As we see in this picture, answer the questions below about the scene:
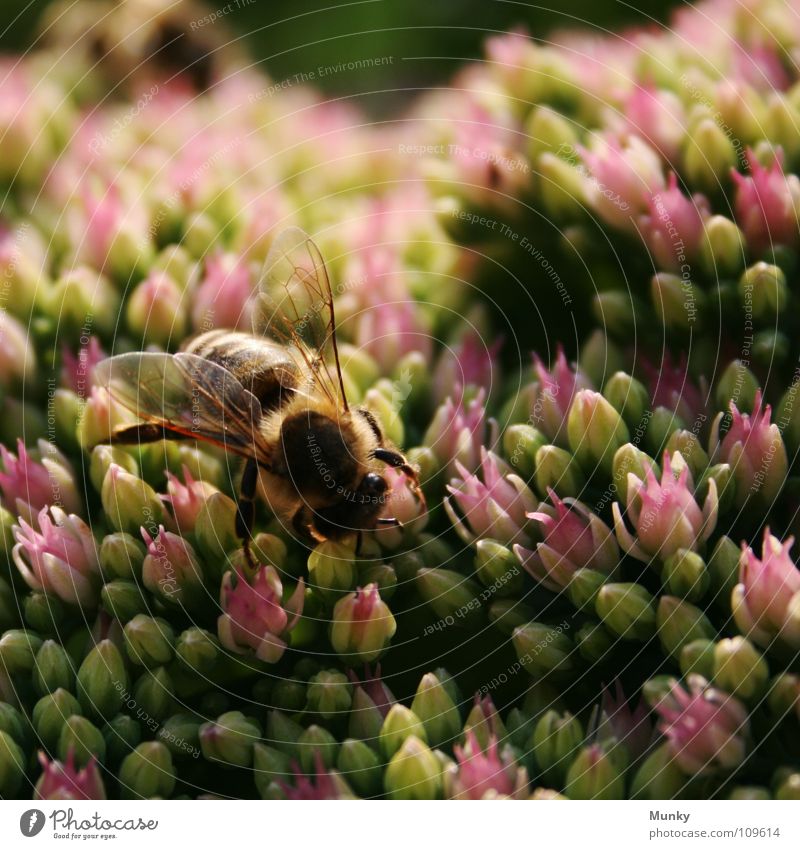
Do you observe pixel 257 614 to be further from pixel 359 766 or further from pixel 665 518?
pixel 665 518

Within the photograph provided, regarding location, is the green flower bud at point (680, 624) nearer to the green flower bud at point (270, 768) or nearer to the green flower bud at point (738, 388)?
the green flower bud at point (738, 388)

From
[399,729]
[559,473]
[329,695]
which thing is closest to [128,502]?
[329,695]

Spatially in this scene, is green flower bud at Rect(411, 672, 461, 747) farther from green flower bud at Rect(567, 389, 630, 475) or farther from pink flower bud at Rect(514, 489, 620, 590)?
green flower bud at Rect(567, 389, 630, 475)

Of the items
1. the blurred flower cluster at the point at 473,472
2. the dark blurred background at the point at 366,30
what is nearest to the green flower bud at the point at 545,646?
the blurred flower cluster at the point at 473,472

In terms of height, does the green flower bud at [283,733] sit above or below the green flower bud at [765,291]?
below

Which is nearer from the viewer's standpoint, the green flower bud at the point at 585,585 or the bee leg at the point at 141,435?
the green flower bud at the point at 585,585

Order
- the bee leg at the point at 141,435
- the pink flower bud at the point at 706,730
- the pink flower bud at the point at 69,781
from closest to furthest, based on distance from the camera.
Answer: the pink flower bud at the point at 706,730, the pink flower bud at the point at 69,781, the bee leg at the point at 141,435
